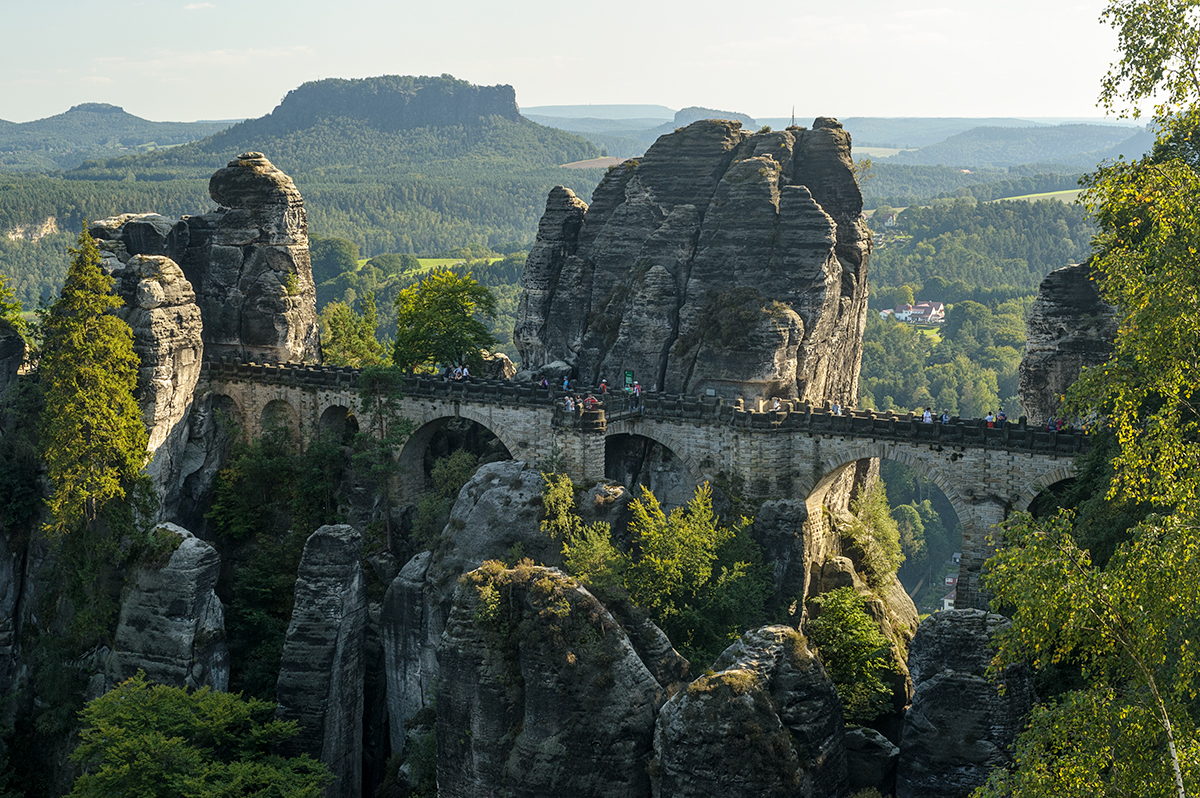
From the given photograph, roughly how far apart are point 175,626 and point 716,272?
27941mm

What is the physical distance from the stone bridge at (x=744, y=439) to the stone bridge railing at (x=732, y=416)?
0.15 ft

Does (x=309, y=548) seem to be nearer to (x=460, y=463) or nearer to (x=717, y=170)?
(x=460, y=463)

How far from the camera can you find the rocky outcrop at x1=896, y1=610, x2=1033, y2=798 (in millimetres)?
31016

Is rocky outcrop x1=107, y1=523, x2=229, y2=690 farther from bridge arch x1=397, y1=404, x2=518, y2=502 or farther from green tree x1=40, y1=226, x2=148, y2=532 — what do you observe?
bridge arch x1=397, y1=404, x2=518, y2=502

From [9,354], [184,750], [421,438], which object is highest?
[9,354]

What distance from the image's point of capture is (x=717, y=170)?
191 feet

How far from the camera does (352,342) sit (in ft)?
225

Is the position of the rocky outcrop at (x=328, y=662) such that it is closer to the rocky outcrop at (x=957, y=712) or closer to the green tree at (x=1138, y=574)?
the rocky outcrop at (x=957, y=712)

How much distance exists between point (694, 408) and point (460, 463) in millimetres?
10861

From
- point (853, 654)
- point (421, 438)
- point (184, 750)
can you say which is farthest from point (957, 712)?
point (421, 438)

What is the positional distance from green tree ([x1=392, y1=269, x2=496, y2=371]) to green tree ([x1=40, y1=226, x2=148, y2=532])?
581 inches

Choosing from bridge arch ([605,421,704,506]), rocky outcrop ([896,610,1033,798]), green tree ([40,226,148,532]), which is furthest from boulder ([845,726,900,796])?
green tree ([40,226,148,532])

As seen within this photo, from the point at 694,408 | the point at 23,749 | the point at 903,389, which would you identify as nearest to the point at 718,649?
the point at 694,408

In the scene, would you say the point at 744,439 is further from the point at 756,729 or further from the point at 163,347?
the point at 163,347
